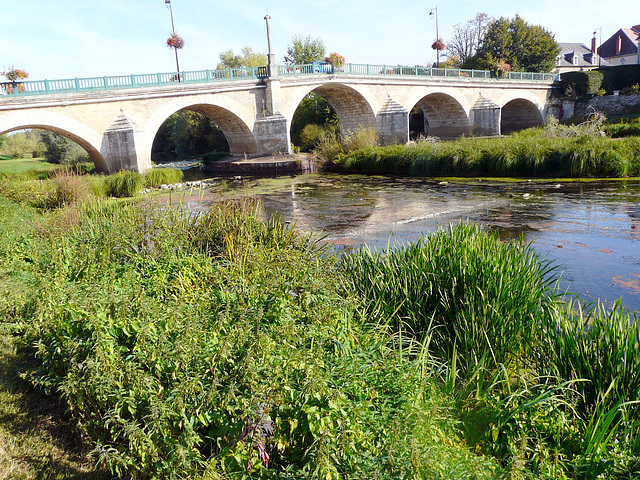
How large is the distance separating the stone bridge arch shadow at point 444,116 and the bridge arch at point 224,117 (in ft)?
45.6

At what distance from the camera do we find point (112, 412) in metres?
2.65

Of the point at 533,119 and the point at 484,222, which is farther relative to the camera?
the point at 533,119

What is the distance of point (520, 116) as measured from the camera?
43.1 m

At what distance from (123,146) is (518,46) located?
3806 cm

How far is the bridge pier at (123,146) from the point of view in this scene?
67.2ft

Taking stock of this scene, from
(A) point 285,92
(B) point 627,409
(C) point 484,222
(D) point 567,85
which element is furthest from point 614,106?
(B) point 627,409

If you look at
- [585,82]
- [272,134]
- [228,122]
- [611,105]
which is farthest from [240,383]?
[585,82]

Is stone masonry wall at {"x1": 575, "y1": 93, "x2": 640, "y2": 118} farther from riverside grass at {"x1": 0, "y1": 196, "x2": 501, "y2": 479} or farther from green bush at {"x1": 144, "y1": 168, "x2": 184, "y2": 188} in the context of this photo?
riverside grass at {"x1": 0, "y1": 196, "x2": 501, "y2": 479}

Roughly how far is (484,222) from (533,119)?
36.1 metres

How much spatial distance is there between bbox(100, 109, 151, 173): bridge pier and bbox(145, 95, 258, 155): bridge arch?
1138 mm

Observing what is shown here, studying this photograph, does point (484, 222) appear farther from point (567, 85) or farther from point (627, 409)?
point (567, 85)

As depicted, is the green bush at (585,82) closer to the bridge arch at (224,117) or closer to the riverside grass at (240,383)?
the bridge arch at (224,117)

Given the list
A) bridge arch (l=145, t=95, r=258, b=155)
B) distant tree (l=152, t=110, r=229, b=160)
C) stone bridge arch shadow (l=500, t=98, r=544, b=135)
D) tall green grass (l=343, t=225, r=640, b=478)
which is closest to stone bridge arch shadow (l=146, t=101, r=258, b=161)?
bridge arch (l=145, t=95, r=258, b=155)

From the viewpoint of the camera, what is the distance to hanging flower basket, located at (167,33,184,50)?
3531cm
